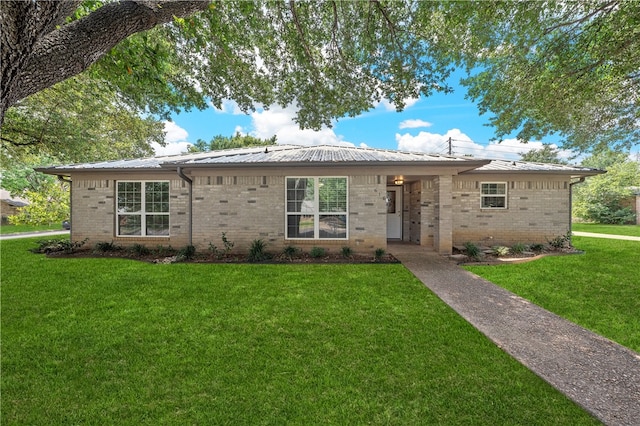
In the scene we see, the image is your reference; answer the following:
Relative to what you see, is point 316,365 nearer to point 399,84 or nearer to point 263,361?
point 263,361

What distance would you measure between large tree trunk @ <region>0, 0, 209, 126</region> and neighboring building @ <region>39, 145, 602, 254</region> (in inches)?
208

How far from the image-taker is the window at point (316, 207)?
27.9 feet

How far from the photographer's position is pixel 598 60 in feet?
19.7

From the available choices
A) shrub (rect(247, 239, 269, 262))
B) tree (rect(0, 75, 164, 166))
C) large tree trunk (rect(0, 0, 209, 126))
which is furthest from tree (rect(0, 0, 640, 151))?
tree (rect(0, 75, 164, 166))

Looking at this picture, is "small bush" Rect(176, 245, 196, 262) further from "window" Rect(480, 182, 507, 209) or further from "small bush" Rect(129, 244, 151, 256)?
"window" Rect(480, 182, 507, 209)

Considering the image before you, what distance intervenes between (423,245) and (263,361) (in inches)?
317

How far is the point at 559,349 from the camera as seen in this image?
315cm

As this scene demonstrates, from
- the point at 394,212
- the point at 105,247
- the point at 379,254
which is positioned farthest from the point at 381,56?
the point at 105,247

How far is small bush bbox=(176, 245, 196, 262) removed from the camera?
804cm

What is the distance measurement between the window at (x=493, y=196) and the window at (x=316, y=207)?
5.45 meters

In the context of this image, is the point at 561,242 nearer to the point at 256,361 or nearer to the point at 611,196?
the point at 256,361

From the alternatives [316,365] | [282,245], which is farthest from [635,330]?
[282,245]

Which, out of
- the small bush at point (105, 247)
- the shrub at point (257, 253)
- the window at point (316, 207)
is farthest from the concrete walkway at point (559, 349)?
the small bush at point (105, 247)

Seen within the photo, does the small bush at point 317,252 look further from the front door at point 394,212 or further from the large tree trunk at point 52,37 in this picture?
the large tree trunk at point 52,37
